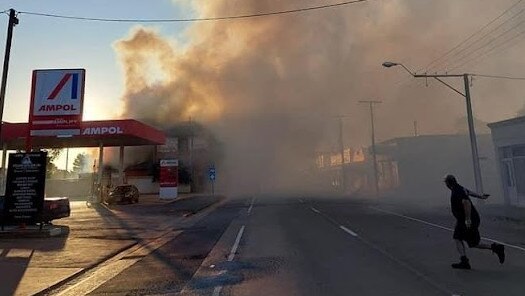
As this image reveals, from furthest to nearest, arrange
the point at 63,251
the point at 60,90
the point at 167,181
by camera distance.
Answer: the point at 167,181
the point at 60,90
the point at 63,251

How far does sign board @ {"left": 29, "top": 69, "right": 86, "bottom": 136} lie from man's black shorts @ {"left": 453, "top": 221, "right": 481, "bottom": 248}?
40.5 ft

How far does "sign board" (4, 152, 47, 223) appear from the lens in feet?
43.3

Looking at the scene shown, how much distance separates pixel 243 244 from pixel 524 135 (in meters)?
17.6

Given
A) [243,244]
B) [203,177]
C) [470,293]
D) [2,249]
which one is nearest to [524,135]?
[243,244]

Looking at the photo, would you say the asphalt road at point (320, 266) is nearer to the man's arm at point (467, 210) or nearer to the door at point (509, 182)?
the man's arm at point (467, 210)

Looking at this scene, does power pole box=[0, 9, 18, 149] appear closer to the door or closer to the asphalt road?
the asphalt road

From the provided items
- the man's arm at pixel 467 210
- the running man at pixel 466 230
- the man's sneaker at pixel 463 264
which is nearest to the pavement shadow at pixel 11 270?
the man's sneaker at pixel 463 264

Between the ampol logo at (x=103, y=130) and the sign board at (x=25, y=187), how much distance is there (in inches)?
567

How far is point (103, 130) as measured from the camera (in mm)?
28250

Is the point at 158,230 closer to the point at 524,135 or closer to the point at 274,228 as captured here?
the point at 274,228

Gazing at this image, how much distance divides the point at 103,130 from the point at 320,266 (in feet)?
78.0

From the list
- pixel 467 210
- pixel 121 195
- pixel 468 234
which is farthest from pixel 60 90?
pixel 121 195

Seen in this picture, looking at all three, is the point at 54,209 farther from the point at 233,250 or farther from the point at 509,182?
the point at 509,182

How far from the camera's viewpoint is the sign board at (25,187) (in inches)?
519
